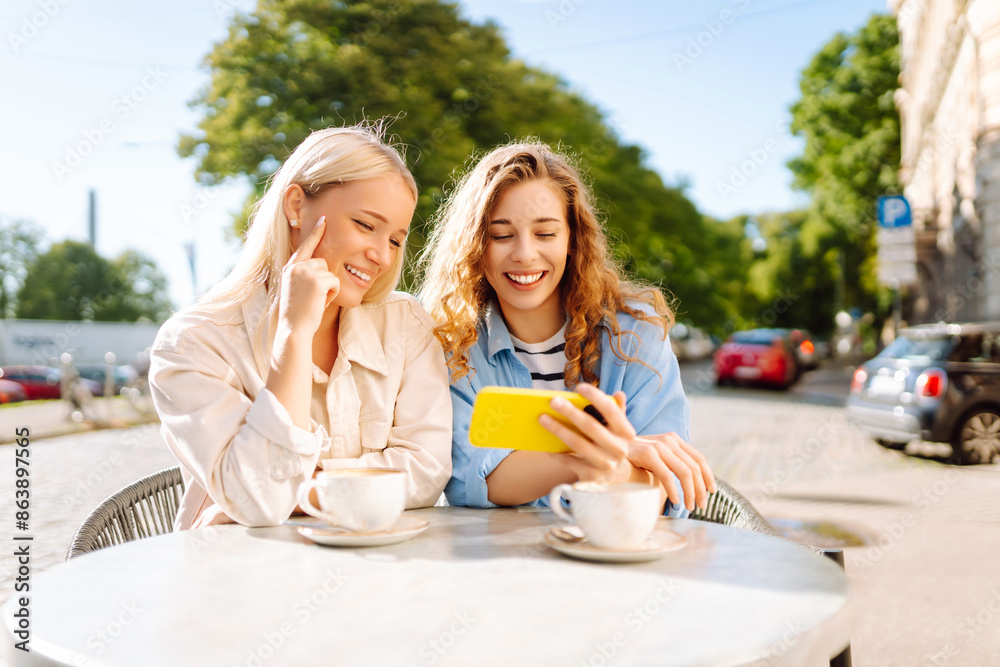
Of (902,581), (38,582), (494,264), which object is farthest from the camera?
(902,581)

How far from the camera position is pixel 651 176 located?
30078 millimetres

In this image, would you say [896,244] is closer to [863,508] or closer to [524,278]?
[863,508]

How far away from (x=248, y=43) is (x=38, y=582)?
19.3 m

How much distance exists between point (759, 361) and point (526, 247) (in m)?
21.4

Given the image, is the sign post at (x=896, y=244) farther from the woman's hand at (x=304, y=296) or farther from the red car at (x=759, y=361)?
the woman's hand at (x=304, y=296)

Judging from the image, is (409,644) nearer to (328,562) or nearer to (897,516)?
(328,562)

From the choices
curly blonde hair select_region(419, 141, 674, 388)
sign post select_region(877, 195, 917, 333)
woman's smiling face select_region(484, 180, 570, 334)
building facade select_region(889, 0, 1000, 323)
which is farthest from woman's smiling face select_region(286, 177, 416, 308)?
building facade select_region(889, 0, 1000, 323)

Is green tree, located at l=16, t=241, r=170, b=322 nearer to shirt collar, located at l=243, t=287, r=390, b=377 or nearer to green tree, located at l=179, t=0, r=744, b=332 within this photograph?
green tree, located at l=179, t=0, r=744, b=332

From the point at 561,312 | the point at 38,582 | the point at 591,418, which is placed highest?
the point at 561,312

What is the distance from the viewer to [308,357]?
6.97 feet

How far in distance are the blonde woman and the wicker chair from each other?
0.19 meters

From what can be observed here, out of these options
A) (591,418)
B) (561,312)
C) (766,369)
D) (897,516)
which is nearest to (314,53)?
(766,369)

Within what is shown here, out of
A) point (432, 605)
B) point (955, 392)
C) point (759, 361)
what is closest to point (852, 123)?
point (759, 361)

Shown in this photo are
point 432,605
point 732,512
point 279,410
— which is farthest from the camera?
point 732,512
